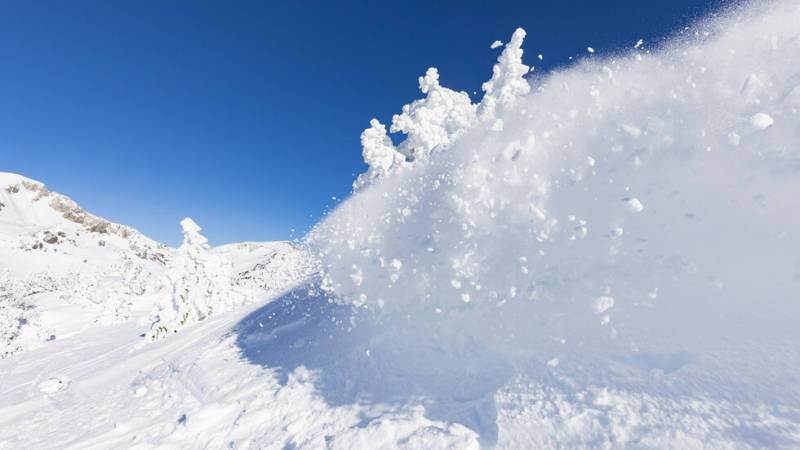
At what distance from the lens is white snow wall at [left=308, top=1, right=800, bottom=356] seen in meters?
3.50

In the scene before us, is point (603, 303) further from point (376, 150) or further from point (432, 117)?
point (432, 117)

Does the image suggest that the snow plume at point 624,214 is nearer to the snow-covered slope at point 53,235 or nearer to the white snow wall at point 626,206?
the white snow wall at point 626,206

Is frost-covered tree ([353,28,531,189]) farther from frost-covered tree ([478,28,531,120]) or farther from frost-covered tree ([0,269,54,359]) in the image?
frost-covered tree ([0,269,54,359])

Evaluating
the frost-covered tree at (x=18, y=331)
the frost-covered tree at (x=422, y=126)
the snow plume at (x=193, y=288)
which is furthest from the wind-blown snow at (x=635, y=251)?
the frost-covered tree at (x=18, y=331)

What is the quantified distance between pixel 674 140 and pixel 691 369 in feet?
8.73

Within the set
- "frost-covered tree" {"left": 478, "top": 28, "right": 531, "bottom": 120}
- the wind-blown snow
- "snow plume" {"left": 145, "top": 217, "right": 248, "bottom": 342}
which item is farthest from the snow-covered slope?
the wind-blown snow

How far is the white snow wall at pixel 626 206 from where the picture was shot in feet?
11.5

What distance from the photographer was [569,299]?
431 centimetres

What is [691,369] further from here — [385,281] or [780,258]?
[385,281]

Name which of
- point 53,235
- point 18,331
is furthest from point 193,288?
point 53,235

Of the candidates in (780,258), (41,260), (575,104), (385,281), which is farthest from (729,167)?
(41,260)

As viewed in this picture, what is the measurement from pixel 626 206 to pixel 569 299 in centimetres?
139

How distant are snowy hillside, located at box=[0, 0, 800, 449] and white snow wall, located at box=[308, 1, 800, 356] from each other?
2 cm

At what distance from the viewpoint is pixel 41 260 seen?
A: 82812 millimetres
